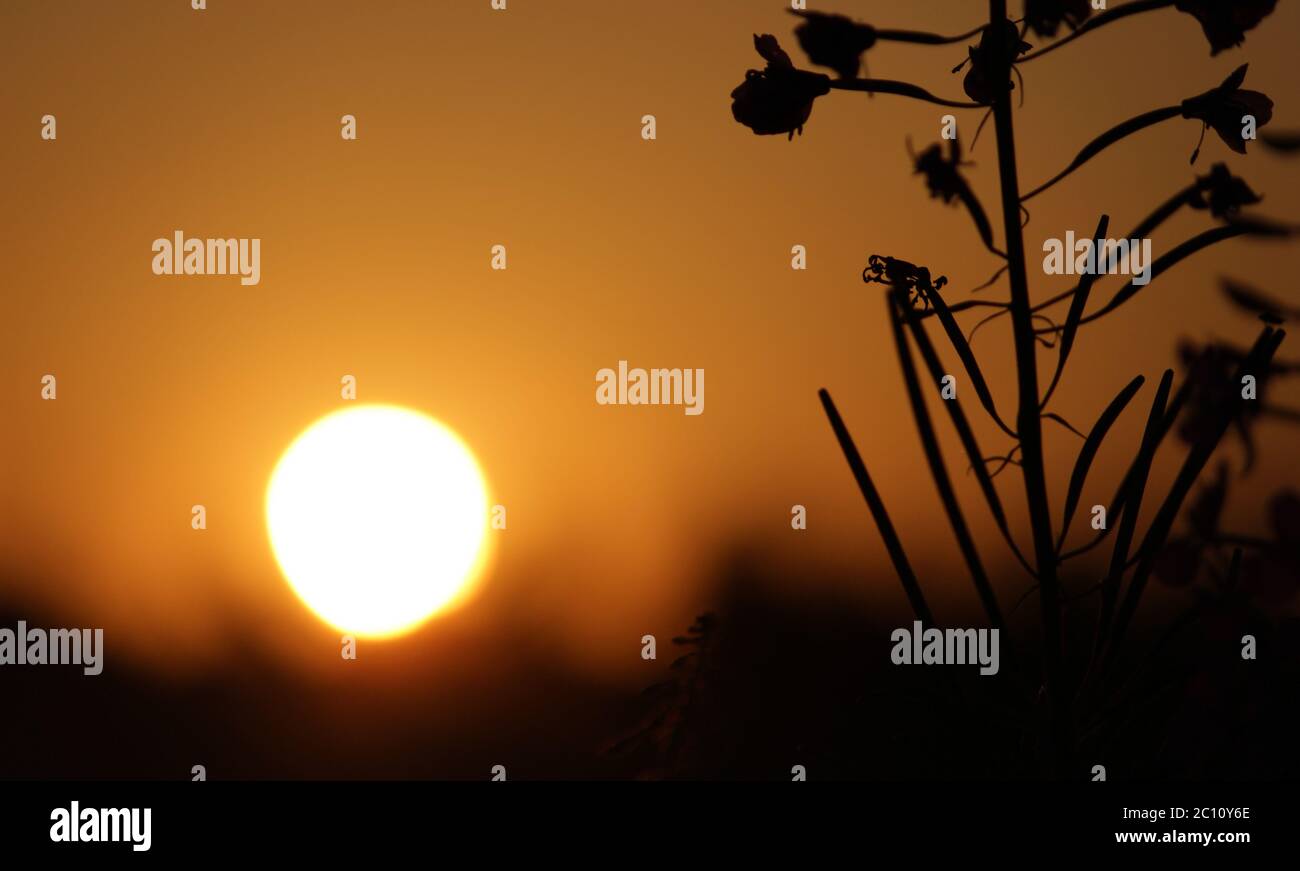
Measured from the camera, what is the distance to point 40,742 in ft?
7.53

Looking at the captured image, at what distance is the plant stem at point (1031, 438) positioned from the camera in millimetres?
1192

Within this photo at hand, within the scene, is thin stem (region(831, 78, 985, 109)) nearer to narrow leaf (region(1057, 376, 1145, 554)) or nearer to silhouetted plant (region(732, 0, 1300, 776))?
silhouetted plant (region(732, 0, 1300, 776))

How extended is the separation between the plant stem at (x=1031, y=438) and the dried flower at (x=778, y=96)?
0.66ft

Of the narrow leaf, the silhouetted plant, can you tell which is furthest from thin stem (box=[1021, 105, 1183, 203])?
the narrow leaf

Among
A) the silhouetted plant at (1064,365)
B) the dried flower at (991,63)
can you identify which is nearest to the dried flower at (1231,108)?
the silhouetted plant at (1064,365)

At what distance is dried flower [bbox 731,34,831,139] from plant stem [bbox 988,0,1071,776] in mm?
201

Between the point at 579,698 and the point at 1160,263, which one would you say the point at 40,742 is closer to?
the point at 579,698

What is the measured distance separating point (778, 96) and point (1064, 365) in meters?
0.45

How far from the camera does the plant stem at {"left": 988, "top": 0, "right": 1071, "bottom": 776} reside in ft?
3.91

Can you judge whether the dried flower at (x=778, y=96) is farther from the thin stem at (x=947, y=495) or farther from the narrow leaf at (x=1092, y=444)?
the narrow leaf at (x=1092, y=444)
